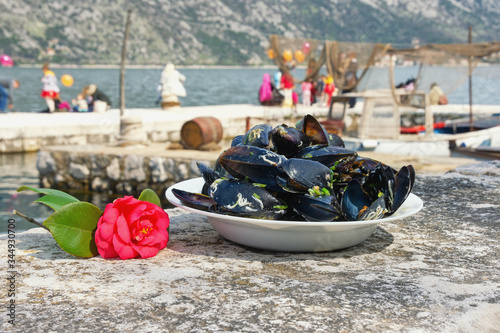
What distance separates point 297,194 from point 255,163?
0.17 meters

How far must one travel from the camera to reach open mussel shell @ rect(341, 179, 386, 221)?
172 cm

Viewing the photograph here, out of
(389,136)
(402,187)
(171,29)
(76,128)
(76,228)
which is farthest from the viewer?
(171,29)

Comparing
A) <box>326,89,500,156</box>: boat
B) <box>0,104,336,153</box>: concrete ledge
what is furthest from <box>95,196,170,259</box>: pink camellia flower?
<box>0,104,336,153</box>: concrete ledge

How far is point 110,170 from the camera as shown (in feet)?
36.3

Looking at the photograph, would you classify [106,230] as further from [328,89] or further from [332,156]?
[328,89]

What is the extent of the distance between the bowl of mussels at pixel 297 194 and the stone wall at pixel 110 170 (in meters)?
8.30

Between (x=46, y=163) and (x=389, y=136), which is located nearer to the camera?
(x=46, y=163)

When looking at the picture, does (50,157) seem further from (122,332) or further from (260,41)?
(260,41)

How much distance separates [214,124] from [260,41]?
137m

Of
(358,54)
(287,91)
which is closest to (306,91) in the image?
(287,91)

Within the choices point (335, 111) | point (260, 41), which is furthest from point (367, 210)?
point (260, 41)

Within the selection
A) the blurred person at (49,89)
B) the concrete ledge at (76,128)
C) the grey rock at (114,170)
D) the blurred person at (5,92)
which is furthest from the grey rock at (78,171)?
the blurred person at (5,92)

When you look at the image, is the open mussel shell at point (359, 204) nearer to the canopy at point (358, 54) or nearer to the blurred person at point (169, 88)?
the canopy at point (358, 54)

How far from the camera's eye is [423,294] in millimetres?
1503
